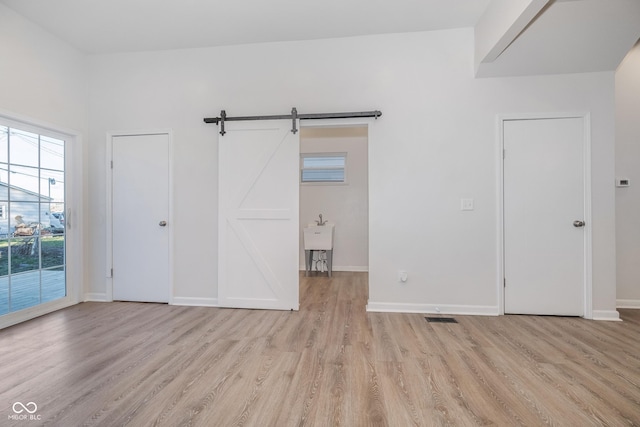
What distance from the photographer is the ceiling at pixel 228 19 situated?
271cm

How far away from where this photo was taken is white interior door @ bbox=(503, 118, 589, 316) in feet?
9.76

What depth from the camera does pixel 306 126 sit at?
331 centimetres

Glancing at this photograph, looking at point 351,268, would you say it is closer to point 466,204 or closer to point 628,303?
point 466,204

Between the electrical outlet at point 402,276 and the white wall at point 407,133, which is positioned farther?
the electrical outlet at point 402,276

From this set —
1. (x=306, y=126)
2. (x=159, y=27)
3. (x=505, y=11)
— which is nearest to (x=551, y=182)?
(x=505, y=11)

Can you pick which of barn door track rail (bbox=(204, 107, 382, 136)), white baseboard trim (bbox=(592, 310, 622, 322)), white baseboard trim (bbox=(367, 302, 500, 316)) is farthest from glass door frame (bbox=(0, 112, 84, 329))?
white baseboard trim (bbox=(592, 310, 622, 322))

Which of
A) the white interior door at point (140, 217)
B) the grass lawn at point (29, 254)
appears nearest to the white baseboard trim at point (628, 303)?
the white interior door at point (140, 217)

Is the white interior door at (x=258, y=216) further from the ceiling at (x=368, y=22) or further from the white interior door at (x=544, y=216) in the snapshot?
the white interior door at (x=544, y=216)

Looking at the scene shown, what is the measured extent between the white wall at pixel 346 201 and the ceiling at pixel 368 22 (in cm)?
244

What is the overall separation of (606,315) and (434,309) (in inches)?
66.4

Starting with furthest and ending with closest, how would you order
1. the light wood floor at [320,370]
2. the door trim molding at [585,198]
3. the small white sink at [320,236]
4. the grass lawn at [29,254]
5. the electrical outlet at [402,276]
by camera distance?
the small white sink at [320,236]
the electrical outlet at [402,276]
the door trim molding at [585,198]
the grass lawn at [29,254]
the light wood floor at [320,370]

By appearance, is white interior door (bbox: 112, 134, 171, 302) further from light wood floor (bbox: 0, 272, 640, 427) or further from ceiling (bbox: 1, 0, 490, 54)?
ceiling (bbox: 1, 0, 490, 54)

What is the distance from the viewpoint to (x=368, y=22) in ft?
9.75

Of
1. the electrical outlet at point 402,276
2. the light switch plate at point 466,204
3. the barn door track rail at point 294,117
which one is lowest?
the electrical outlet at point 402,276
